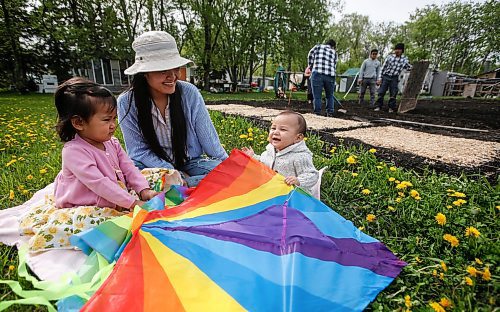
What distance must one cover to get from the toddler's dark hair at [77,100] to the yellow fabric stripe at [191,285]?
80 cm

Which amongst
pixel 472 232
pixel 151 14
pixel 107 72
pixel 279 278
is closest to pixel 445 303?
pixel 472 232

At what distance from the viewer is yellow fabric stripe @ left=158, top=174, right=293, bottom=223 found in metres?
1.61

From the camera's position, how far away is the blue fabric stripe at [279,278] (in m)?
1.05

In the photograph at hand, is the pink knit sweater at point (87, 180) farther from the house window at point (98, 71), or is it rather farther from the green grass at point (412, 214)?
the house window at point (98, 71)

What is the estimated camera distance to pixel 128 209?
177cm

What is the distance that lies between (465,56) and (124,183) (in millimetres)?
42392

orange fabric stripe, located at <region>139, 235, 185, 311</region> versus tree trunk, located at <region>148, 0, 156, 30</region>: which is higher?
tree trunk, located at <region>148, 0, 156, 30</region>

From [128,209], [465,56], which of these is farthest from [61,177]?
[465,56]

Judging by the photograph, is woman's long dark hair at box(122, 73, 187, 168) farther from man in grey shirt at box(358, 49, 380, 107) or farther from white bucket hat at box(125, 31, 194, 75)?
man in grey shirt at box(358, 49, 380, 107)

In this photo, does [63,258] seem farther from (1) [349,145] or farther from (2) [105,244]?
(1) [349,145]

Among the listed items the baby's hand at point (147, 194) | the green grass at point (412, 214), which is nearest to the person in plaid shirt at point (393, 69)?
the green grass at point (412, 214)

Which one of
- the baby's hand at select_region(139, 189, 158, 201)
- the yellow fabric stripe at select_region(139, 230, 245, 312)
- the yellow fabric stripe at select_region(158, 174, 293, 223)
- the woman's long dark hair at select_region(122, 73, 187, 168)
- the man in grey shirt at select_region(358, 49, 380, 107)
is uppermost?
the man in grey shirt at select_region(358, 49, 380, 107)

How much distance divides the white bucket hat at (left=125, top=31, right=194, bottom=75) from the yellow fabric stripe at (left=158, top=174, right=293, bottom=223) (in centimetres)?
93

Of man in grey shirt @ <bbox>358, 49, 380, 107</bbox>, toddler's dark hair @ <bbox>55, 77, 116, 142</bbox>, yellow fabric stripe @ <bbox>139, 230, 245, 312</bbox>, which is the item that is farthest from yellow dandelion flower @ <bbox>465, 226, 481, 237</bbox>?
man in grey shirt @ <bbox>358, 49, 380, 107</bbox>
